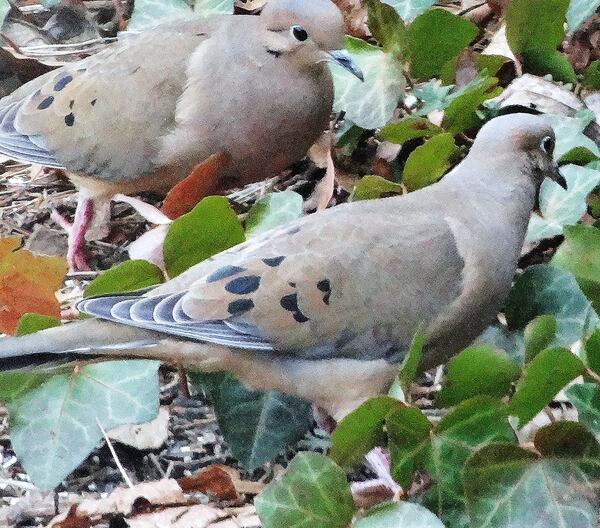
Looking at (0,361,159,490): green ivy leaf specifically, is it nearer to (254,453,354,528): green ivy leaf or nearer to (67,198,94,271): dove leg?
(254,453,354,528): green ivy leaf

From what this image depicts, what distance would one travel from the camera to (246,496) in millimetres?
1861

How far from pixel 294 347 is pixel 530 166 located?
0.63 m

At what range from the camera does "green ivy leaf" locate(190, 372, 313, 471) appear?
1.91 meters

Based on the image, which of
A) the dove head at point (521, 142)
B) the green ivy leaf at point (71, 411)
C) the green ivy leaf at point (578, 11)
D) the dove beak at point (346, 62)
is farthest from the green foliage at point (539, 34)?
the green ivy leaf at point (71, 411)

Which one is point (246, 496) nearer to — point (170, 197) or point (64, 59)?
point (170, 197)

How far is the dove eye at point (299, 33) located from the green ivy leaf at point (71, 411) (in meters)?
1.03

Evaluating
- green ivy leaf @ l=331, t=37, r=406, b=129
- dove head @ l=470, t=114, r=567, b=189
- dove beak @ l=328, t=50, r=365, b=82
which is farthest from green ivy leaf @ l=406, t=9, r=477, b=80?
dove head @ l=470, t=114, r=567, b=189

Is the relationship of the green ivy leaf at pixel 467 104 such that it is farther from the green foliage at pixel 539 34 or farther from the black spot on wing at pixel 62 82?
the black spot on wing at pixel 62 82

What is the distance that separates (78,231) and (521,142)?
4.06 ft

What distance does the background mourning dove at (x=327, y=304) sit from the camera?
67.9 inches

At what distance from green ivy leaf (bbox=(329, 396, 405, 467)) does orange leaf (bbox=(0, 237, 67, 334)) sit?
71 cm

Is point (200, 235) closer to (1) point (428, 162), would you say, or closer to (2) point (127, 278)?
(2) point (127, 278)

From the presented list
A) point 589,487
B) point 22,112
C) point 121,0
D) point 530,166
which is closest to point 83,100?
point 22,112


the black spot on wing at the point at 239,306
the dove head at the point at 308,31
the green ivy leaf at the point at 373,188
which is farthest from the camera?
the dove head at the point at 308,31
